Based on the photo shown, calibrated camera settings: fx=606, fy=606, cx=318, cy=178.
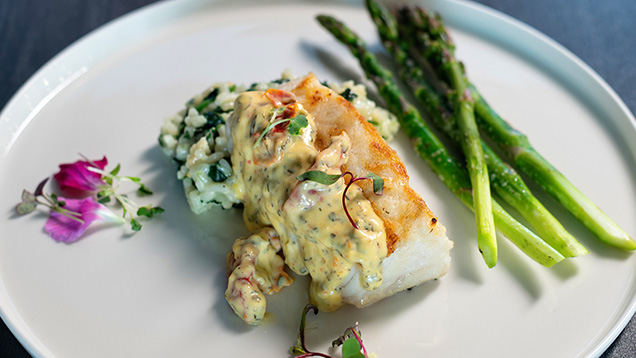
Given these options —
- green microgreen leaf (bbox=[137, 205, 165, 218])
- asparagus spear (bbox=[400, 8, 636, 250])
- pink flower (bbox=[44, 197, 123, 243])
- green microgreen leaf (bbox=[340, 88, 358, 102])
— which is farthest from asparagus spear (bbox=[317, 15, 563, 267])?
pink flower (bbox=[44, 197, 123, 243])

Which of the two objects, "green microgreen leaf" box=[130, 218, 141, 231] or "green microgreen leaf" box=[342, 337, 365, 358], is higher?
"green microgreen leaf" box=[342, 337, 365, 358]

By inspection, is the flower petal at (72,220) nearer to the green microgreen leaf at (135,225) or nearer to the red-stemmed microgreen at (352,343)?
the green microgreen leaf at (135,225)

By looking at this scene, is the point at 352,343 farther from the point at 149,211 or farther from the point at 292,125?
the point at 149,211

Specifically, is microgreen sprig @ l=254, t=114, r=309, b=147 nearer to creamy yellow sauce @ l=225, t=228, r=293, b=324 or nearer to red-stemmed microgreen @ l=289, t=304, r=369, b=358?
creamy yellow sauce @ l=225, t=228, r=293, b=324

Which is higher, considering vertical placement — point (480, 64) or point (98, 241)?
point (480, 64)

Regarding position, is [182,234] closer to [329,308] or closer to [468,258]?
[329,308]

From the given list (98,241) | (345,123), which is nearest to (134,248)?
(98,241)
